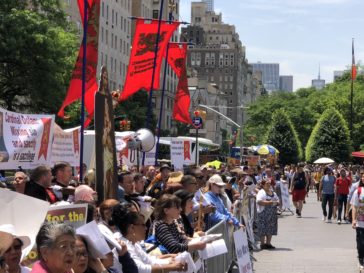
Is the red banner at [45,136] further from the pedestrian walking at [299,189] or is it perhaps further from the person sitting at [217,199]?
the pedestrian walking at [299,189]

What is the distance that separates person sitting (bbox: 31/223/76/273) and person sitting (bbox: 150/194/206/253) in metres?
2.90

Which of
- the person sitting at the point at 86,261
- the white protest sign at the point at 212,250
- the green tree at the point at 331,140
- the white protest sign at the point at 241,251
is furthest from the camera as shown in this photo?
the green tree at the point at 331,140

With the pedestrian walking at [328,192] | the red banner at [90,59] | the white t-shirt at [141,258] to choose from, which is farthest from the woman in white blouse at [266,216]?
the white t-shirt at [141,258]

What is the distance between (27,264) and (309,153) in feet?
246

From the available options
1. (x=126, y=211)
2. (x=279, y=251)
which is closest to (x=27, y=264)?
(x=126, y=211)

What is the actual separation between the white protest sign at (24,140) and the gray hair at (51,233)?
291 inches

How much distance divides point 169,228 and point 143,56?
9.91 meters

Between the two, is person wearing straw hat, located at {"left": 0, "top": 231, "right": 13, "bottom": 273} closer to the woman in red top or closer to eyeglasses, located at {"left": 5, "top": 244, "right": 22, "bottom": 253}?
eyeglasses, located at {"left": 5, "top": 244, "right": 22, "bottom": 253}

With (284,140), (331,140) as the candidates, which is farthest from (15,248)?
(284,140)

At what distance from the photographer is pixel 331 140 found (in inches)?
3068

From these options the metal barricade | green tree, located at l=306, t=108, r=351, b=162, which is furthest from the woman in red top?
green tree, located at l=306, t=108, r=351, b=162

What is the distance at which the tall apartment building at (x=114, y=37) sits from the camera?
85938mm

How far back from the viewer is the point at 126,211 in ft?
21.7

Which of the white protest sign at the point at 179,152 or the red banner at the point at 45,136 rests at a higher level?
the red banner at the point at 45,136
